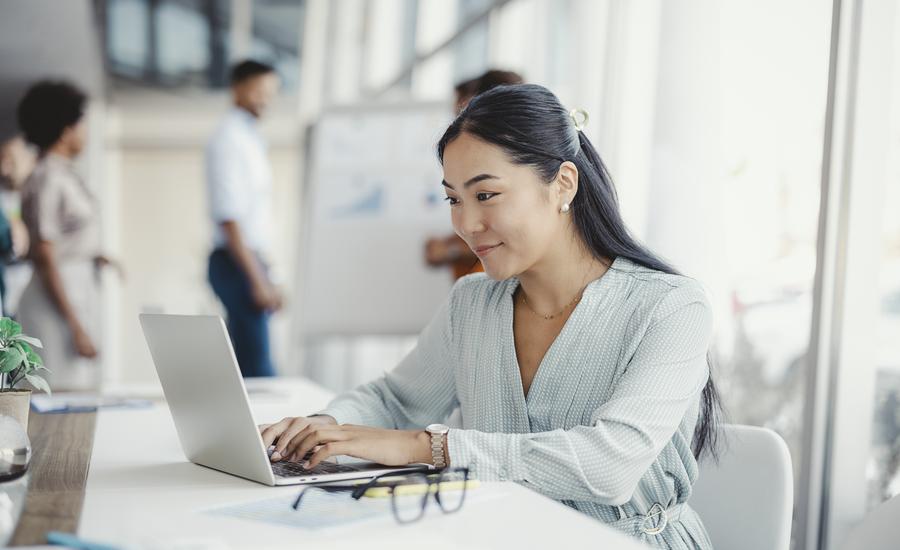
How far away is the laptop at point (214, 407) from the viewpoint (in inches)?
44.9

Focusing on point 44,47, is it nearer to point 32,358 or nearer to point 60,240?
point 60,240

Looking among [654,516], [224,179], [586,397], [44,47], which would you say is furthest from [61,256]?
[44,47]

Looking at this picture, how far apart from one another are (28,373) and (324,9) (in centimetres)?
721

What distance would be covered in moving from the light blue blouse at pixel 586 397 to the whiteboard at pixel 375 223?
5.96ft

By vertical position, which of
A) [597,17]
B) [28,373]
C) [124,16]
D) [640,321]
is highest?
[124,16]

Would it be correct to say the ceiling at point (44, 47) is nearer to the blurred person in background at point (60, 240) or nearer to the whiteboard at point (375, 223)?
the blurred person in background at point (60, 240)

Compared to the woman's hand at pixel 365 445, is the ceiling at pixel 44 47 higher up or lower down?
higher up

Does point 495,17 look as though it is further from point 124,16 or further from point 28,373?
point 124,16

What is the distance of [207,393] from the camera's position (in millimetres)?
1228

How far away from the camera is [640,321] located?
1.39m

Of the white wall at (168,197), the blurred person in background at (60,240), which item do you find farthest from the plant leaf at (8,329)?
the white wall at (168,197)

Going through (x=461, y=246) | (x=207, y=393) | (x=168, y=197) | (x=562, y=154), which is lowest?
(x=207, y=393)

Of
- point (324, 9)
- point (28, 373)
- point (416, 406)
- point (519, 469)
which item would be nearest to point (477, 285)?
point (416, 406)

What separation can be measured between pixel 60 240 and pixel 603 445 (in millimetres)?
2910
